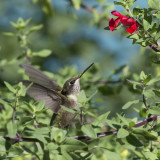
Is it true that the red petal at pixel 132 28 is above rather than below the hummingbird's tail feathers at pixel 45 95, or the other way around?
above

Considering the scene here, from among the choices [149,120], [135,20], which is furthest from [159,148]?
[135,20]

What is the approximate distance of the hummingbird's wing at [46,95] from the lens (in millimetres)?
2404

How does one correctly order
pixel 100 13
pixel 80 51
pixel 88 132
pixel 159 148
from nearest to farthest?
Answer: pixel 88 132
pixel 159 148
pixel 100 13
pixel 80 51

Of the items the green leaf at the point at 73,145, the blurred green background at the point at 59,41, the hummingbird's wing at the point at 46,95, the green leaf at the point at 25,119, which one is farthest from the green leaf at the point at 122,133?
the blurred green background at the point at 59,41

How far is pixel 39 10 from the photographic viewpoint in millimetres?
6691

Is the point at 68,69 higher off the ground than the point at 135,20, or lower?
lower

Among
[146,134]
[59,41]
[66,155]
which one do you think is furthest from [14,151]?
[59,41]

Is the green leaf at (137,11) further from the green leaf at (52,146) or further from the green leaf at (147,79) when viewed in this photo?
the green leaf at (52,146)

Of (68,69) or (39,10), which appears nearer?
(68,69)

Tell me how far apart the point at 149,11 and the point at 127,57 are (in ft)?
13.9

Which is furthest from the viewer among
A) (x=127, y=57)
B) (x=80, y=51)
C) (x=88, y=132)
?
(x=80, y=51)

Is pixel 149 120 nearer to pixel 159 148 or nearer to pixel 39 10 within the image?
pixel 159 148

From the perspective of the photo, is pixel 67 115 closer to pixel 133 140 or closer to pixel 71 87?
pixel 71 87

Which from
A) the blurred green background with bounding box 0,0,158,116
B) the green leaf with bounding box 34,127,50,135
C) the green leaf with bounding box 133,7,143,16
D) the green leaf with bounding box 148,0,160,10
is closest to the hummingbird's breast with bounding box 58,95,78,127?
the green leaf with bounding box 34,127,50,135
